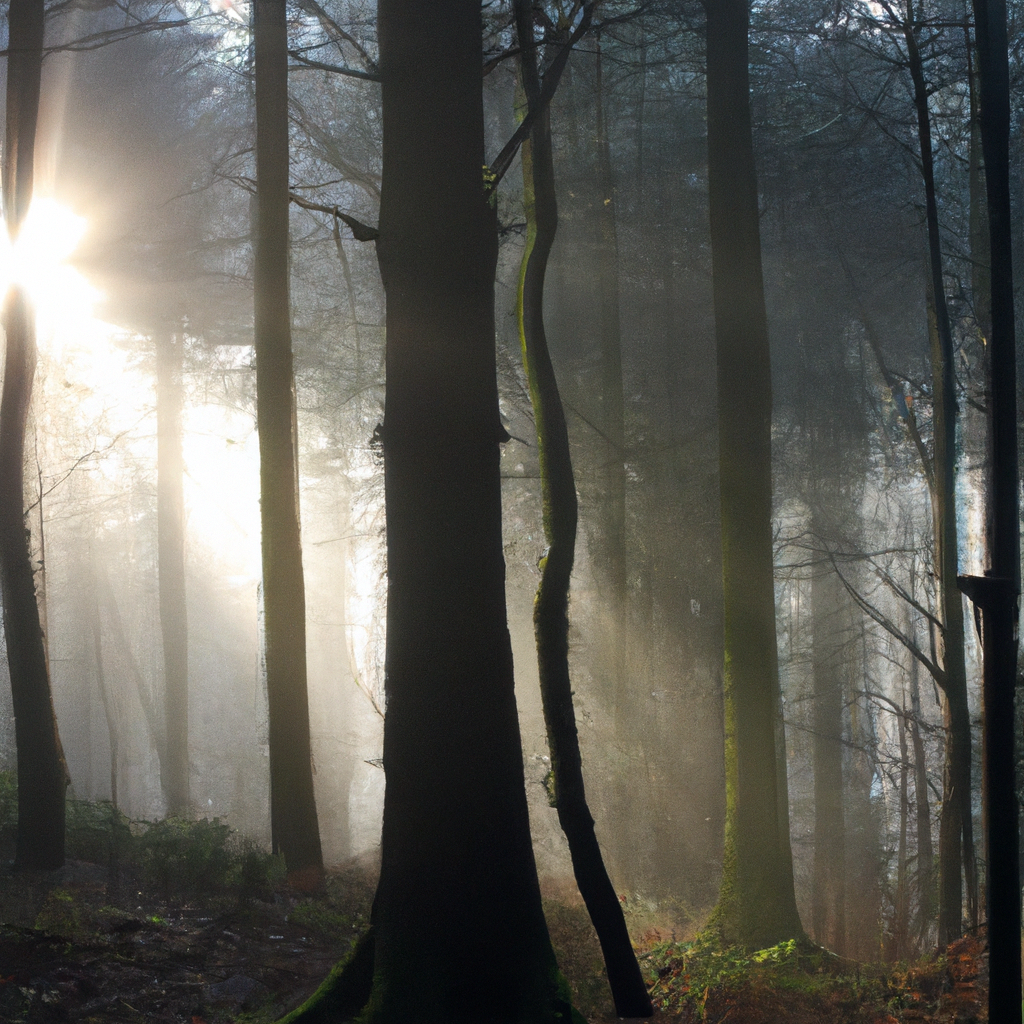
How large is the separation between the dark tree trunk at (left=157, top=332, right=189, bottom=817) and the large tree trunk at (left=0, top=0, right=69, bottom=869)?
11.8 m

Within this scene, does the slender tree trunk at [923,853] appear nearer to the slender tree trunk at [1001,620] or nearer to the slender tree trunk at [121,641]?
the slender tree trunk at [1001,620]

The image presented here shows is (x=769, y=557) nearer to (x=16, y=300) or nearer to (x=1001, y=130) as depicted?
(x=1001, y=130)

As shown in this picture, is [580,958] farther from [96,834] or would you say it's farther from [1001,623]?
[96,834]

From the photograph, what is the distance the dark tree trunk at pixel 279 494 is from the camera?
323 inches

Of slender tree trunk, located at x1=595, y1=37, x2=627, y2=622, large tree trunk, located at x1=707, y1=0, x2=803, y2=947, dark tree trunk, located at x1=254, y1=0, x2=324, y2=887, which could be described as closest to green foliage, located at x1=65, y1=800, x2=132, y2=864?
dark tree trunk, located at x1=254, y1=0, x2=324, y2=887

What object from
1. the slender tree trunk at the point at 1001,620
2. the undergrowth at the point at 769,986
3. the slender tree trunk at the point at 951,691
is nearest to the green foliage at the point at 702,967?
the undergrowth at the point at 769,986

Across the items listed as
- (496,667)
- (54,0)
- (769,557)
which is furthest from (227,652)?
(496,667)

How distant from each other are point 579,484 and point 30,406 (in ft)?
29.8

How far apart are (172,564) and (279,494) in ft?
45.2

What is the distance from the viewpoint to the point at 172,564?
2059cm

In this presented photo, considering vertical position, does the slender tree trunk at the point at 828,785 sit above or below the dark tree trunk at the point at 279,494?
below

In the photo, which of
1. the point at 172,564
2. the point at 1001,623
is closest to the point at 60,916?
the point at 1001,623

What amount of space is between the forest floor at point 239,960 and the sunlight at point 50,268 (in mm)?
5113

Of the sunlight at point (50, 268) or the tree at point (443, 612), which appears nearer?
the tree at point (443, 612)
